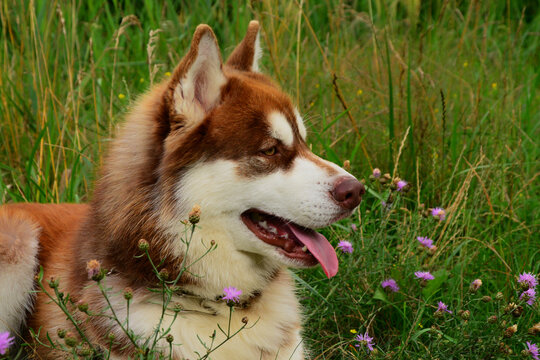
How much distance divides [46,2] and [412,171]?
8.54 feet

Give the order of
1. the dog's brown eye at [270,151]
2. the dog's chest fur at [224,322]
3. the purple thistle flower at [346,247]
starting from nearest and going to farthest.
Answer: the dog's chest fur at [224,322] < the dog's brown eye at [270,151] < the purple thistle flower at [346,247]

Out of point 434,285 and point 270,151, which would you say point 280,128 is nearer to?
point 270,151

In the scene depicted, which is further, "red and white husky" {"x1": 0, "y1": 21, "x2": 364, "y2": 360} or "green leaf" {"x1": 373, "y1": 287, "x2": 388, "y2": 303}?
"green leaf" {"x1": 373, "y1": 287, "x2": 388, "y2": 303}

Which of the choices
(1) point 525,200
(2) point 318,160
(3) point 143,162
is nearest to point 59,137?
(3) point 143,162

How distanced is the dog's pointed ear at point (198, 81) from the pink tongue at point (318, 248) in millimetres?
573

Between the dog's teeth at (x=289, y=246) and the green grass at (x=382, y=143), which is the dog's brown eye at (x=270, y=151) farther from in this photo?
the green grass at (x=382, y=143)

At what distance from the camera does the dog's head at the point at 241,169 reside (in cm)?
262

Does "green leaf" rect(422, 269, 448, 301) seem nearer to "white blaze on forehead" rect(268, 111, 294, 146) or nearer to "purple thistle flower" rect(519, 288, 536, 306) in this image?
"purple thistle flower" rect(519, 288, 536, 306)

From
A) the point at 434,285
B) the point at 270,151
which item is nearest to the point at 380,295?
the point at 434,285

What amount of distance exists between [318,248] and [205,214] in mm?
485

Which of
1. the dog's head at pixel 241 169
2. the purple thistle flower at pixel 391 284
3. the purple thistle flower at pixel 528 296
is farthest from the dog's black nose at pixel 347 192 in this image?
the purple thistle flower at pixel 528 296

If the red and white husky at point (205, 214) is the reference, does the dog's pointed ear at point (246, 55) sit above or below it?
above

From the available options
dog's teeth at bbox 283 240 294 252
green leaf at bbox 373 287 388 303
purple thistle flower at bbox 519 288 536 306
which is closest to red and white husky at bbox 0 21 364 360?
dog's teeth at bbox 283 240 294 252

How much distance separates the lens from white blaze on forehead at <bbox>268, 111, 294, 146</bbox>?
8.93 ft
